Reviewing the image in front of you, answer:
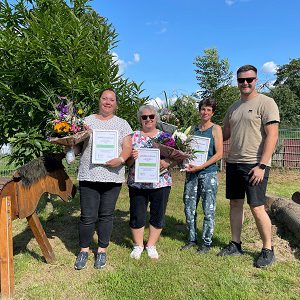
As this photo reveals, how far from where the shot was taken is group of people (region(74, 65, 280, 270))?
407cm

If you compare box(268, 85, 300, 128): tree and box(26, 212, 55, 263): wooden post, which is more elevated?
box(268, 85, 300, 128): tree

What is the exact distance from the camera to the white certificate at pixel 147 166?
416cm

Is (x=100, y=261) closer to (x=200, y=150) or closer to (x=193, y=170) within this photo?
(x=193, y=170)

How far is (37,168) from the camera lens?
159 inches

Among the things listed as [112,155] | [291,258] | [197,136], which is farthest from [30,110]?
[291,258]

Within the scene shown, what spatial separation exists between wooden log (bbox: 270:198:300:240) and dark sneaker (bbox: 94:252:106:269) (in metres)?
2.85

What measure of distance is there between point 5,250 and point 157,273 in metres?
1.64

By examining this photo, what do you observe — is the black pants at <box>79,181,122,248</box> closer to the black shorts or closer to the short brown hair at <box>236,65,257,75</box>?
the black shorts

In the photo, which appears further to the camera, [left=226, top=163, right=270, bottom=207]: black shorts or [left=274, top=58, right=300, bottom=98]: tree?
[left=274, top=58, right=300, bottom=98]: tree

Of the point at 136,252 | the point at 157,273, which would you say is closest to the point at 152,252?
the point at 136,252

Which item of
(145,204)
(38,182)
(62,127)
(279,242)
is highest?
(62,127)

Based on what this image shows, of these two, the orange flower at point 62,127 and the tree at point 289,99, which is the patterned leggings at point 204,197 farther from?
the tree at point 289,99

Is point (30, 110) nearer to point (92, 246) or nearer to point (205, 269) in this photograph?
point (92, 246)

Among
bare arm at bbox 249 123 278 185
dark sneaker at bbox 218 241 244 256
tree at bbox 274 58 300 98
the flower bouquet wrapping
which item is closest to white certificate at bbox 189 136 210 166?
the flower bouquet wrapping
